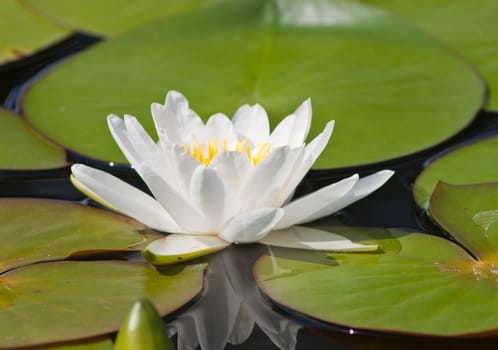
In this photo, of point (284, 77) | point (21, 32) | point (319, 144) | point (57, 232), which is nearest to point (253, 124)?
point (319, 144)

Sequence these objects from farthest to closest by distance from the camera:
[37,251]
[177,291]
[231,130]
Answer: [231,130]
[37,251]
[177,291]

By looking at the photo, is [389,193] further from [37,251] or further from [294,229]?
[37,251]

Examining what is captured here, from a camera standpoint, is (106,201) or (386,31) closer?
(106,201)

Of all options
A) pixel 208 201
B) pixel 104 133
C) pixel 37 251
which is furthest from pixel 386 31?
pixel 37 251

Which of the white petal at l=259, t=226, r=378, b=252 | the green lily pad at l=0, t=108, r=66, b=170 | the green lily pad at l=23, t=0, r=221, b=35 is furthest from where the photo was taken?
the green lily pad at l=23, t=0, r=221, b=35

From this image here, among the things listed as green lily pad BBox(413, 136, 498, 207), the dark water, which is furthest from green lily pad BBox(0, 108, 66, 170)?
green lily pad BBox(413, 136, 498, 207)

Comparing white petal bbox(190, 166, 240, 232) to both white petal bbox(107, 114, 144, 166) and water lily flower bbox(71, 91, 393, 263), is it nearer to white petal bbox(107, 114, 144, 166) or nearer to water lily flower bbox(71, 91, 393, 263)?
water lily flower bbox(71, 91, 393, 263)

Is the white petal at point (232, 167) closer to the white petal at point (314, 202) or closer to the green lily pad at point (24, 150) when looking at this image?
the white petal at point (314, 202)

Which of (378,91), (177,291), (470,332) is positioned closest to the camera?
(470,332)
